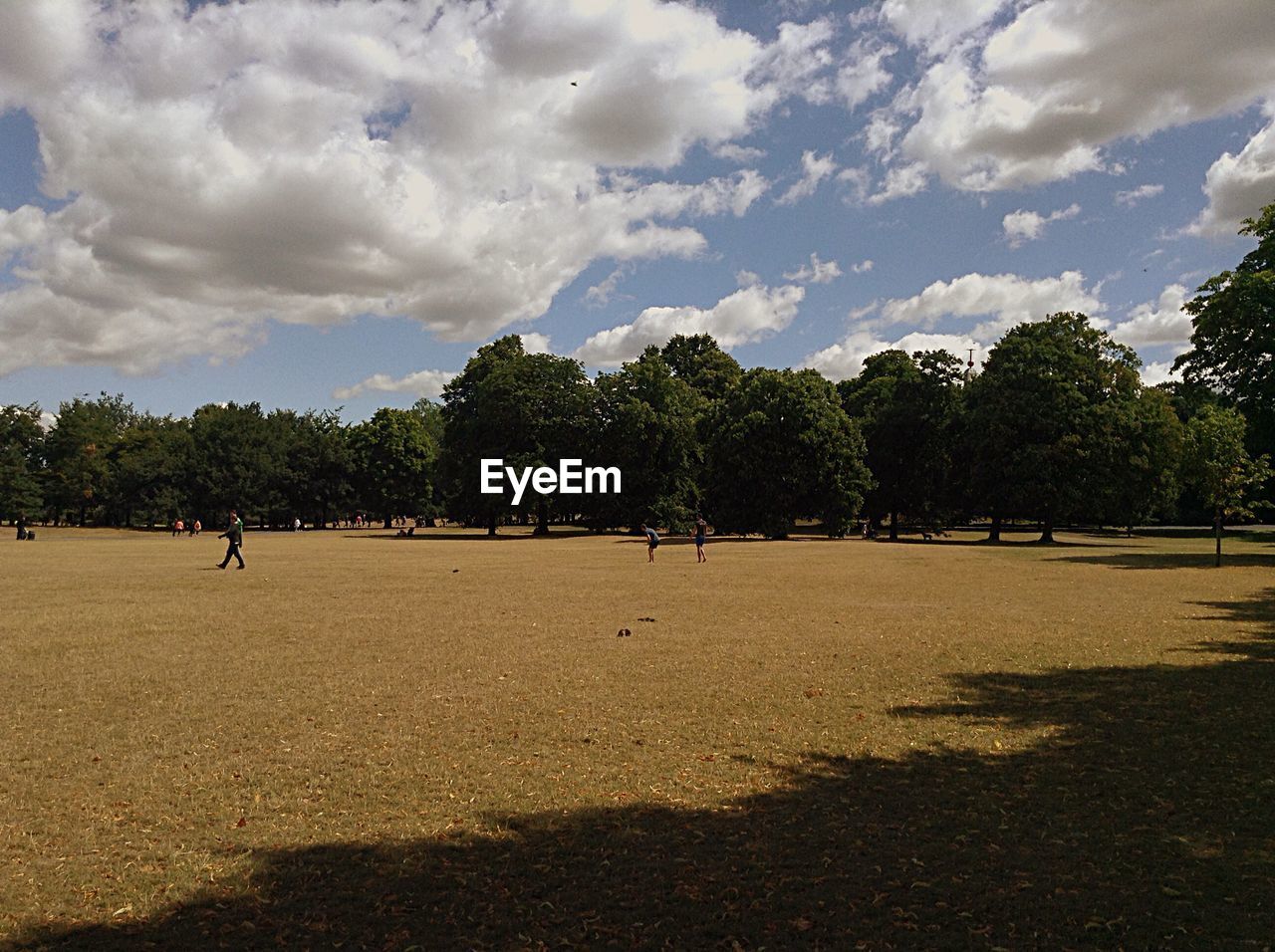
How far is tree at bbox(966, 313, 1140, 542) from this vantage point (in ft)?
172

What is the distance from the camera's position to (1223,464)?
34.2 metres

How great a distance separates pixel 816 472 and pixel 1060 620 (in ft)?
128

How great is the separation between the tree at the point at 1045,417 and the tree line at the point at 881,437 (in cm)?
12

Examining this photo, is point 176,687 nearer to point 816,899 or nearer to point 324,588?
point 816,899

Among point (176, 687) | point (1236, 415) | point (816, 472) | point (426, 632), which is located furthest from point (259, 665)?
point (816, 472)

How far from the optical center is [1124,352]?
5897 centimetres

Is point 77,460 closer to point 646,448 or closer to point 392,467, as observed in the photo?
point 392,467

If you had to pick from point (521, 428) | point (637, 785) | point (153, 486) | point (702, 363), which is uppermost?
point (702, 363)

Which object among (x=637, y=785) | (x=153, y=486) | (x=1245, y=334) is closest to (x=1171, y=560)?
(x=1245, y=334)

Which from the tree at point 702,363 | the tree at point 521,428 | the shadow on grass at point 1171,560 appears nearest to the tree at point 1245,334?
the shadow on grass at point 1171,560

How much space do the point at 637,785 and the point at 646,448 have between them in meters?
55.2

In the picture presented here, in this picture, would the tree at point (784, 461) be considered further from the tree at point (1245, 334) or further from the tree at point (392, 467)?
the tree at point (392, 467)

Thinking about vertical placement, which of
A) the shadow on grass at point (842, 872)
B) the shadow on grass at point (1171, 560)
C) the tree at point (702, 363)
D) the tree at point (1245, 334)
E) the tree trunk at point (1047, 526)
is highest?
the tree at point (702, 363)

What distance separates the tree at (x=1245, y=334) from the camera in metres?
34.9
